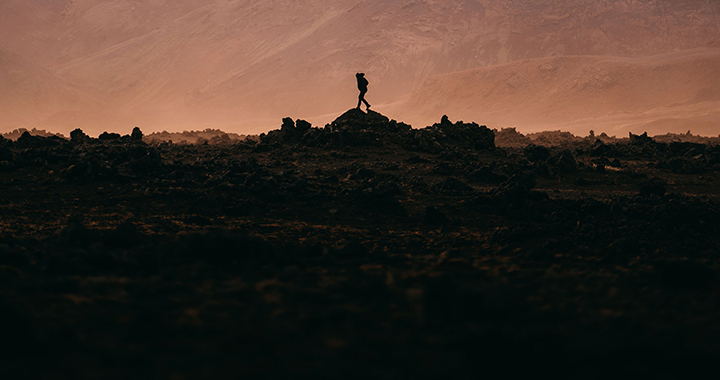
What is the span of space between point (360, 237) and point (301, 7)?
11105 centimetres

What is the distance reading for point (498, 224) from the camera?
9.56 metres

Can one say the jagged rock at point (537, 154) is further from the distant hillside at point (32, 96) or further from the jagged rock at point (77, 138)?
the distant hillside at point (32, 96)

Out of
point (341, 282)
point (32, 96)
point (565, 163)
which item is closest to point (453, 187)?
point (565, 163)

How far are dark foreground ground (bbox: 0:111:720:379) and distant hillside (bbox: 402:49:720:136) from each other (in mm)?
48474

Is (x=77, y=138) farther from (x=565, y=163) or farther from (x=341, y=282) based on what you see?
(x=341, y=282)

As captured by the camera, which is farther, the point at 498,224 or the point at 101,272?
the point at 498,224

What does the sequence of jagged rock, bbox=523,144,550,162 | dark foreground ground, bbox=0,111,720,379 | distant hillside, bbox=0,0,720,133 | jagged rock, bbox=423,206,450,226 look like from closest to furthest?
dark foreground ground, bbox=0,111,720,379, jagged rock, bbox=423,206,450,226, jagged rock, bbox=523,144,550,162, distant hillside, bbox=0,0,720,133

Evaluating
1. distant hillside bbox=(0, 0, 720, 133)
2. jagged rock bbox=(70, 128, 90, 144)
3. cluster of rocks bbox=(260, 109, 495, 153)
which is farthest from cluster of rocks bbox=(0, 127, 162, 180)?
distant hillside bbox=(0, 0, 720, 133)

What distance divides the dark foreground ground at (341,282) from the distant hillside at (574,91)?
4847cm

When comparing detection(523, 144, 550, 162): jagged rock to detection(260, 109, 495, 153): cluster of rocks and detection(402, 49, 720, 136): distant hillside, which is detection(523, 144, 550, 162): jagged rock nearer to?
detection(260, 109, 495, 153): cluster of rocks

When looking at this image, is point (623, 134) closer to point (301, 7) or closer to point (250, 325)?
point (250, 325)

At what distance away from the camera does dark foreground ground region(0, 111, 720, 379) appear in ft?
Answer: 11.3

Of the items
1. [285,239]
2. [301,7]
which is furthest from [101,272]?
[301,7]

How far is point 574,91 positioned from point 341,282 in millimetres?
69313
